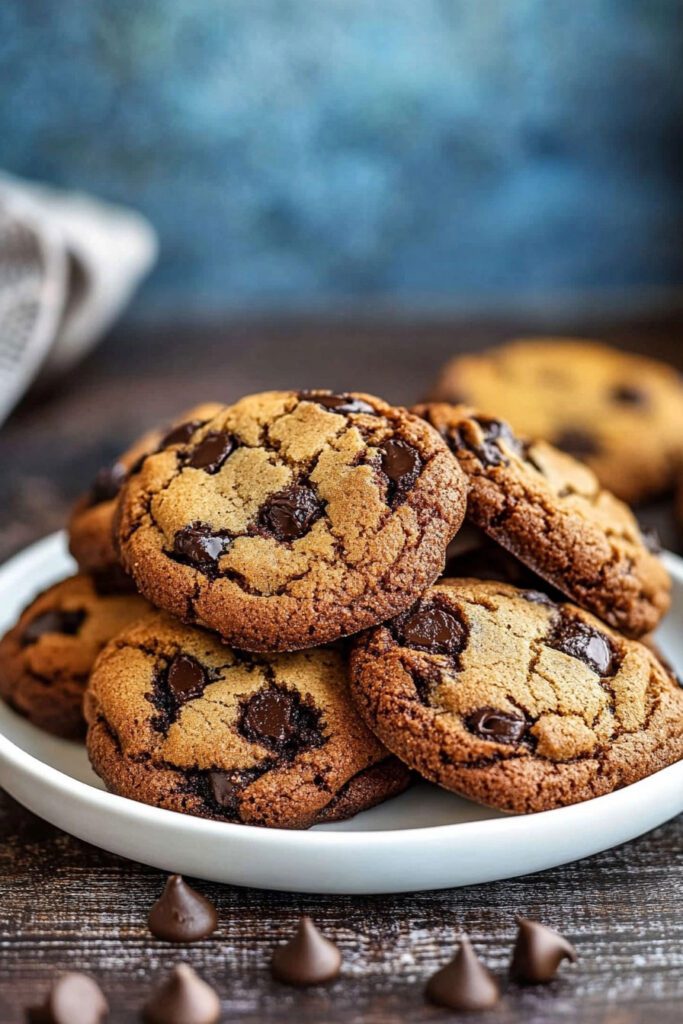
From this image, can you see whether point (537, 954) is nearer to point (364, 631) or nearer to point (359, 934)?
point (359, 934)

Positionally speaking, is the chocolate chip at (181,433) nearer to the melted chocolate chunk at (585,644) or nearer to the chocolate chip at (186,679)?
the chocolate chip at (186,679)

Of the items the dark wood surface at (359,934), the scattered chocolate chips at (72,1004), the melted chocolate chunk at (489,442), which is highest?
the melted chocolate chunk at (489,442)

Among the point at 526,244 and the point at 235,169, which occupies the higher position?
the point at 235,169

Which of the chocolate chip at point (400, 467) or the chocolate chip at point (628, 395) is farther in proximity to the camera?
the chocolate chip at point (628, 395)

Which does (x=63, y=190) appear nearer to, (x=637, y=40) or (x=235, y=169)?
(x=235, y=169)

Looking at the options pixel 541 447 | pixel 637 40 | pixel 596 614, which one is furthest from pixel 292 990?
pixel 637 40

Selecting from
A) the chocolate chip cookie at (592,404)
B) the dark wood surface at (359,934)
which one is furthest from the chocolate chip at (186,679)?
the chocolate chip cookie at (592,404)

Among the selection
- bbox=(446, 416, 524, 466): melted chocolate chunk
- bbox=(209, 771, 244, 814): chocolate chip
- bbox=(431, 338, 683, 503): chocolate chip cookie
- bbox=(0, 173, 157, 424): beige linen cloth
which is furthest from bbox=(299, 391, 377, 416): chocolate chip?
bbox=(0, 173, 157, 424): beige linen cloth
